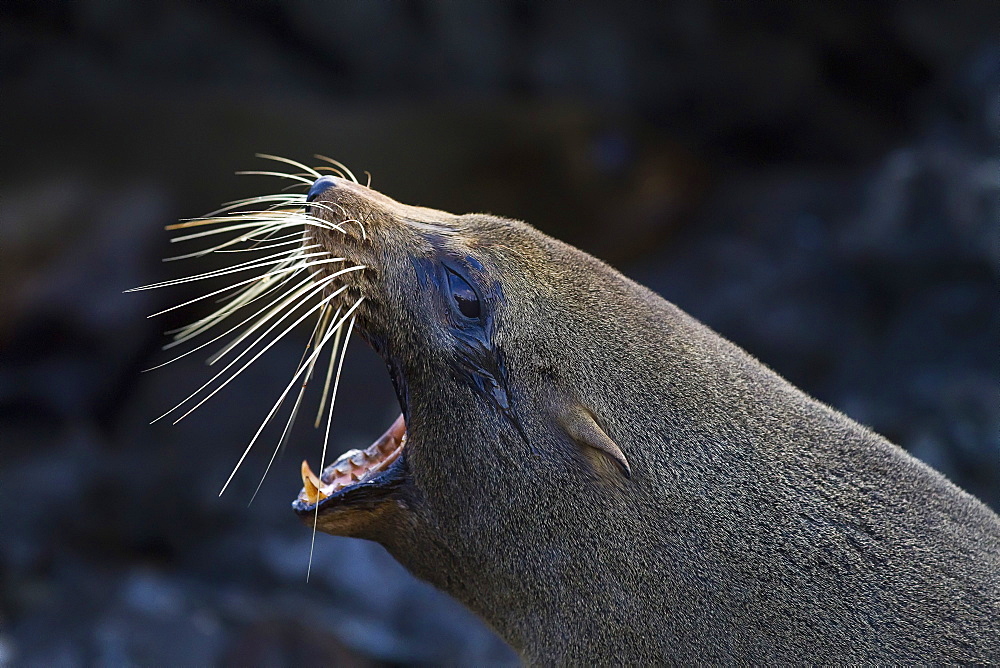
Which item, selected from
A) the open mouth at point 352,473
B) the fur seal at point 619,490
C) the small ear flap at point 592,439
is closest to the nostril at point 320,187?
the fur seal at point 619,490

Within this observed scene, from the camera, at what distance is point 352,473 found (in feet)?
9.13

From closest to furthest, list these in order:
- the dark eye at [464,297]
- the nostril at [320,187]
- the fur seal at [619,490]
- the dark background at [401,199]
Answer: the fur seal at [619,490]
the dark eye at [464,297]
the nostril at [320,187]
the dark background at [401,199]

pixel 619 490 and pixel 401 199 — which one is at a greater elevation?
pixel 401 199

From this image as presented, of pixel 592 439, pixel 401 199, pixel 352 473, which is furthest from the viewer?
pixel 401 199

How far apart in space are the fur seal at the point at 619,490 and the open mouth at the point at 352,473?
1cm

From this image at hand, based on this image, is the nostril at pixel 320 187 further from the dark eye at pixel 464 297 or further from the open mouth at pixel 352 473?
the open mouth at pixel 352 473

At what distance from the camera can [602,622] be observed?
8.33 ft

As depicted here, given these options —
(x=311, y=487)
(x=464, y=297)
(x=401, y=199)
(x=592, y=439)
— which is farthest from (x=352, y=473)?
(x=401, y=199)

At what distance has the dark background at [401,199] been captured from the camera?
5.04 m

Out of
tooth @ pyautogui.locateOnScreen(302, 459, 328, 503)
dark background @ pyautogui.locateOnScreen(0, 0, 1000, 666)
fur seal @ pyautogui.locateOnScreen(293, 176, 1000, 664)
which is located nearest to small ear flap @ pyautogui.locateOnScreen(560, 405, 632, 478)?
fur seal @ pyautogui.locateOnScreen(293, 176, 1000, 664)

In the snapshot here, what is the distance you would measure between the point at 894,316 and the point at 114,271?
16.9 feet

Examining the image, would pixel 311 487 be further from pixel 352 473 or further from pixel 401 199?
pixel 401 199

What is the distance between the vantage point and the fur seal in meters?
2.46

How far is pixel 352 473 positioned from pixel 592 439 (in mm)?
744
